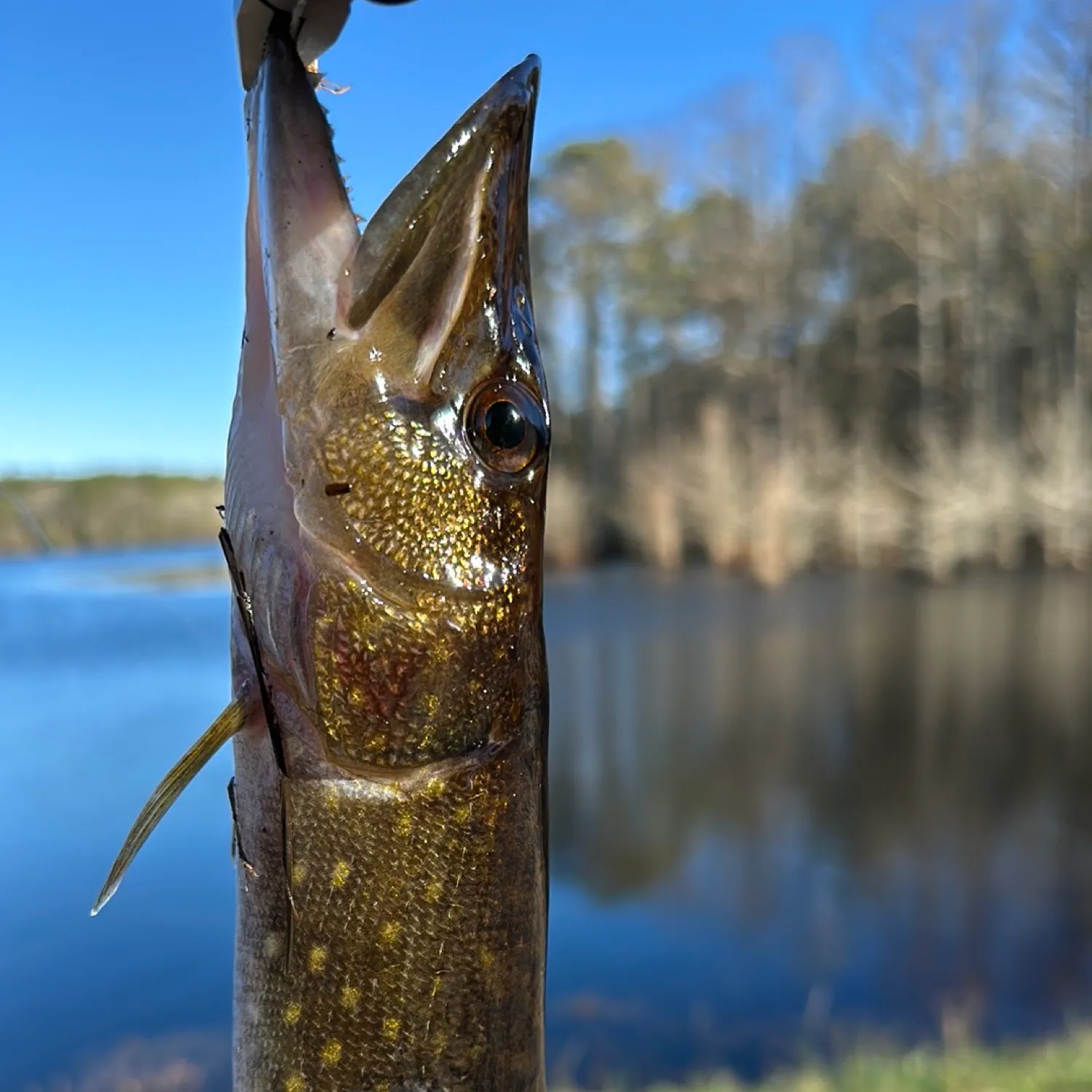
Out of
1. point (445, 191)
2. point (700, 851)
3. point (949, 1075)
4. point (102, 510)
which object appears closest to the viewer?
point (445, 191)

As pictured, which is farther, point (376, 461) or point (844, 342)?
point (844, 342)

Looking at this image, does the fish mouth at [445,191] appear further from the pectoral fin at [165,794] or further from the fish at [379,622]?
the pectoral fin at [165,794]

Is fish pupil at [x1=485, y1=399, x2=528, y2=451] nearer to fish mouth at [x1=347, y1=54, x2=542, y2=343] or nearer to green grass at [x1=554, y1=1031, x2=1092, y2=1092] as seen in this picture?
fish mouth at [x1=347, y1=54, x2=542, y2=343]

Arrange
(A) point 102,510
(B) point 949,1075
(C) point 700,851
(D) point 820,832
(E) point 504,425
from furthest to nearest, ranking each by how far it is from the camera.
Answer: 1. (D) point 820,832
2. (C) point 700,851
3. (B) point 949,1075
4. (A) point 102,510
5. (E) point 504,425

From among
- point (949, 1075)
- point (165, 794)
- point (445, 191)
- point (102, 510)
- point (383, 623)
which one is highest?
point (445, 191)

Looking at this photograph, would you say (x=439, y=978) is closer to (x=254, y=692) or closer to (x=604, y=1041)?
(x=254, y=692)

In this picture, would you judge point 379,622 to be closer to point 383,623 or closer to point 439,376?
point 383,623

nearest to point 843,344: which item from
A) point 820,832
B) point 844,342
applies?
point 844,342

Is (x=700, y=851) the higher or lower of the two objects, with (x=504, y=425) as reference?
lower

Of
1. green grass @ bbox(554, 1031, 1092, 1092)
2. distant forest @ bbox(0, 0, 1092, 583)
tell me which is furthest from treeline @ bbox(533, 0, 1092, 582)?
green grass @ bbox(554, 1031, 1092, 1092)
